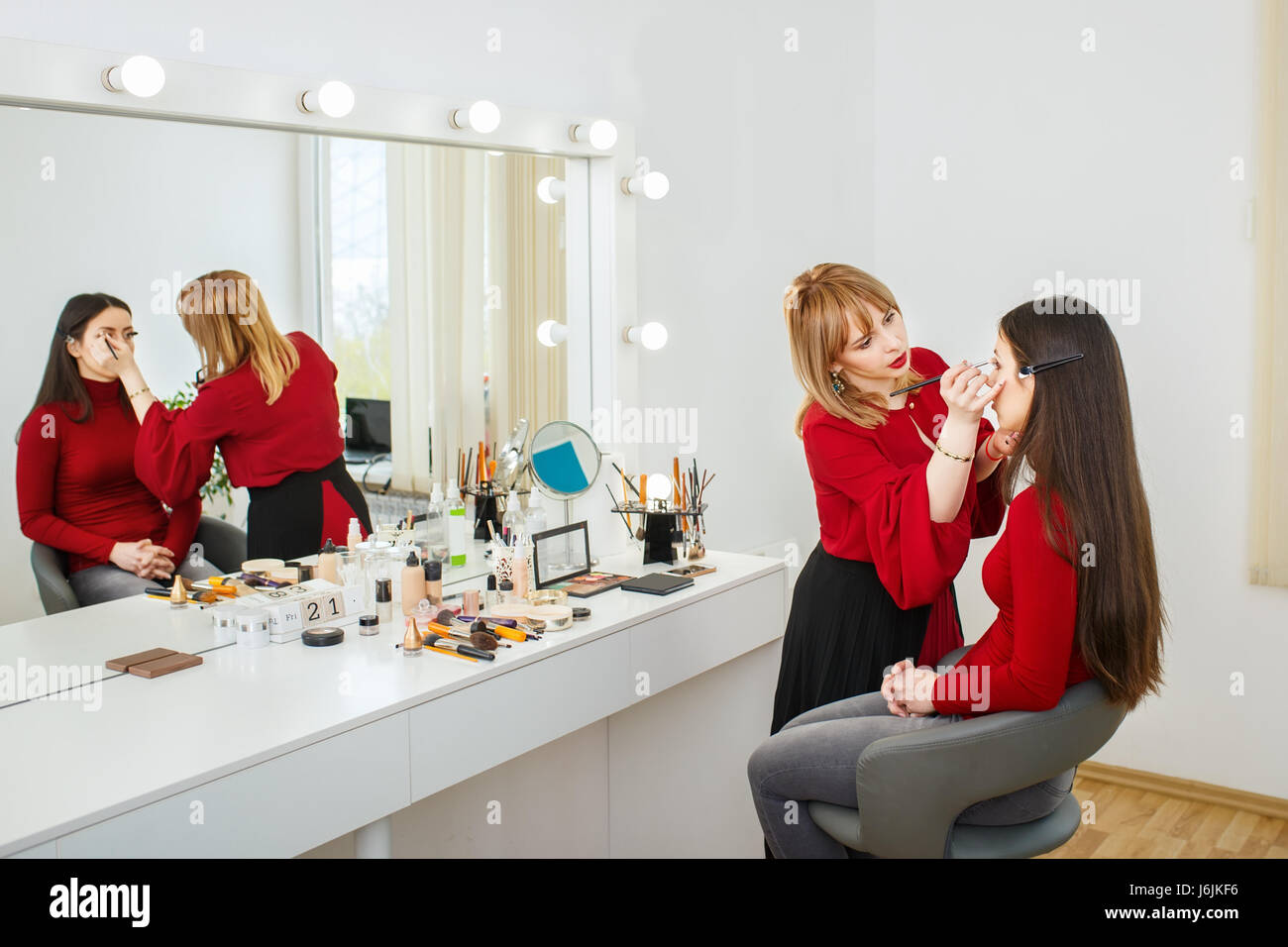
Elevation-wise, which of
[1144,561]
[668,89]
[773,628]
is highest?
[668,89]

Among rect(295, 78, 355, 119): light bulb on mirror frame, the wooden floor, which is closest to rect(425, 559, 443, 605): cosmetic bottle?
rect(295, 78, 355, 119): light bulb on mirror frame

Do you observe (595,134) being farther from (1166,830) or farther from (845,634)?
(1166,830)

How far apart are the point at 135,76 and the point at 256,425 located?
58 centimetres

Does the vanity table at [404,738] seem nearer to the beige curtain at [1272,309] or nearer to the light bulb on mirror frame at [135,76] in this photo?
the light bulb on mirror frame at [135,76]

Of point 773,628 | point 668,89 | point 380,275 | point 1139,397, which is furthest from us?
point 1139,397

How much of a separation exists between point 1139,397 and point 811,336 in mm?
1546

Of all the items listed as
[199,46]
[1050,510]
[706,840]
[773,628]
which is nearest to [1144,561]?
[1050,510]

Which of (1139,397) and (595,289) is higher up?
(595,289)

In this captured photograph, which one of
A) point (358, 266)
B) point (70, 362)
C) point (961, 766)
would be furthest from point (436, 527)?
point (961, 766)

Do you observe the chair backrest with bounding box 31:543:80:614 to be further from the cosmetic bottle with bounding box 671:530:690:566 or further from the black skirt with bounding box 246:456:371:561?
the cosmetic bottle with bounding box 671:530:690:566

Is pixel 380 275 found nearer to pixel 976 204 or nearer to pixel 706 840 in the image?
pixel 706 840

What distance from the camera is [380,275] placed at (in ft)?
6.54

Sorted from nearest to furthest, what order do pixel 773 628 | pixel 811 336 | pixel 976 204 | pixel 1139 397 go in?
pixel 811 336 → pixel 773 628 → pixel 1139 397 → pixel 976 204

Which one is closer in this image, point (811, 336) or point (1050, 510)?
point (1050, 510)
